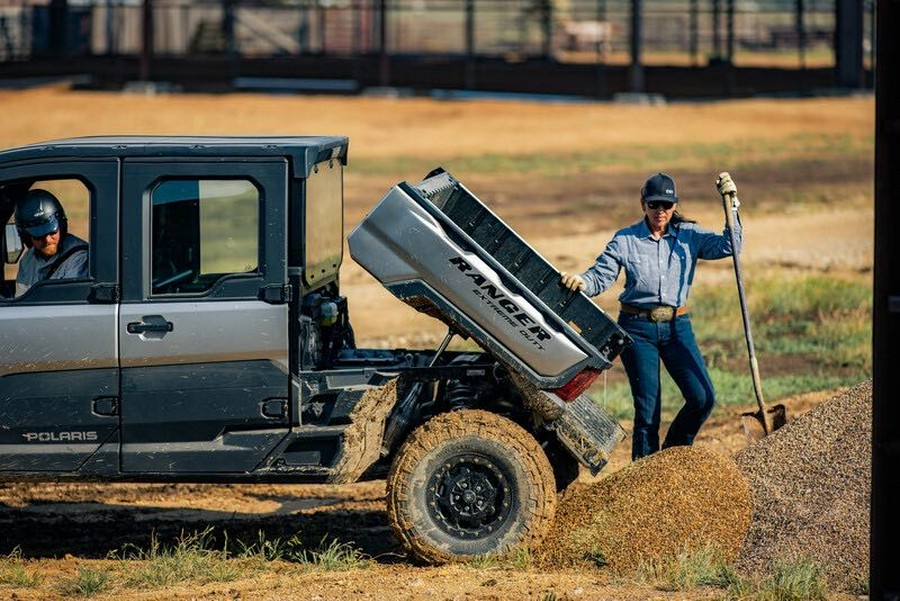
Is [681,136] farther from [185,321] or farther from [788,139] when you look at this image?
[185,321]

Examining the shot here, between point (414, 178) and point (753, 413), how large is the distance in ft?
64.8

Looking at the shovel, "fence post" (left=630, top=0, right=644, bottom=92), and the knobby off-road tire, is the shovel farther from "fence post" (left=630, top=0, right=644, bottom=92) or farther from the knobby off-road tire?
"fence post" (left=630, top=0, right=644, bottom=92)

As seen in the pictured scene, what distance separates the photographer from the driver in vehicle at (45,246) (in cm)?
797

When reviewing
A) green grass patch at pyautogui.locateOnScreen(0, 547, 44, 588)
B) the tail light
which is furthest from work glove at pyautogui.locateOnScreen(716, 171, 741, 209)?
green grass patch at pyautogui.locateOnScreen(0, 547, 44, 588)

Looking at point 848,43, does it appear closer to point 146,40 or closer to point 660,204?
point 146,40

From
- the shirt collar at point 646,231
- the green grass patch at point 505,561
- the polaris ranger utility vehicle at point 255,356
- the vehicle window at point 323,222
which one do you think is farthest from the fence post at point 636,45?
the green grass patch at point 505,561

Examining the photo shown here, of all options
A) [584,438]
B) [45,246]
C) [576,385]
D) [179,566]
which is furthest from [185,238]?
[584,438]

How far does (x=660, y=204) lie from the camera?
8898 mm

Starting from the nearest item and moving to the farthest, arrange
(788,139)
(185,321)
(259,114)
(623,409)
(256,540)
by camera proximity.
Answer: (185,321), (256,540), (623,409), (788,139), (259,114)

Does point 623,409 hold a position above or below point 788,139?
below

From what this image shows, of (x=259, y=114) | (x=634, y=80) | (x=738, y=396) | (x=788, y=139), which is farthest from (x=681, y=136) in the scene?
(x=738, y=396)

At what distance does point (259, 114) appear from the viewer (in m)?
37.5

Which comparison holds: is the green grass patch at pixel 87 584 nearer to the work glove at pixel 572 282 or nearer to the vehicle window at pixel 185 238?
the vehicle window at pixel 185 238

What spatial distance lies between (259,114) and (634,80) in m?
9.74
